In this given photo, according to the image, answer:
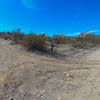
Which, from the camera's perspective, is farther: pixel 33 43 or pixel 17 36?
pixel 17 36

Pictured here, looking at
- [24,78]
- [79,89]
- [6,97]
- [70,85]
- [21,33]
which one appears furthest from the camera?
[21,33]

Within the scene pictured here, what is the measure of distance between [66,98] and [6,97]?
1674 millimetres

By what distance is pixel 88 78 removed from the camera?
140 inches

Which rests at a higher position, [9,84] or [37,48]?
[37,48]

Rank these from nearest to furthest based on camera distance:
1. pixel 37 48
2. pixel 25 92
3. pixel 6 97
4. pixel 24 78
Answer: pixel 6 97 < pixel 25 92 < pixel 24 78 < pixel 37 48

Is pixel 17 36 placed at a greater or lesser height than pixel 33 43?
Result: greater

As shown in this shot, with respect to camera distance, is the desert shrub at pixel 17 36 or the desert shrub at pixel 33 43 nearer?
the desert shrub at pixel 33 43

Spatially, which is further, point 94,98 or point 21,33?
point 21,33

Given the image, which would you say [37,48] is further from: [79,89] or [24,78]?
[79,89]

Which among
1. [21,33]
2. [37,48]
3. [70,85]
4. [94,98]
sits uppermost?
[21,33]

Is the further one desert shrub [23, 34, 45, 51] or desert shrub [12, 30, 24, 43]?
desert shrub [12, 30, 24, 43]

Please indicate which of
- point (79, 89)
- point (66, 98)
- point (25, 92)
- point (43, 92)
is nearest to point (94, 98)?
point (79, 89)

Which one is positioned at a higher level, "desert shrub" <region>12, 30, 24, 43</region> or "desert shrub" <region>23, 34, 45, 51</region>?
"desert shrub" <region>12, 30, 24, 43</region>

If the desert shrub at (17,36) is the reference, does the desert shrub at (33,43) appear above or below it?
below
